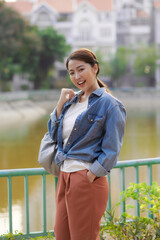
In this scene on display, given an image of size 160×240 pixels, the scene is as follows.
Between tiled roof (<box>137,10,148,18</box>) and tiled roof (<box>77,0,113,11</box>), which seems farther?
tiled roof (<box>137,10,148,18</box>)

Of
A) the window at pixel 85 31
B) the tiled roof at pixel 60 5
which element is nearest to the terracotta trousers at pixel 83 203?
the window at pixel 85 31

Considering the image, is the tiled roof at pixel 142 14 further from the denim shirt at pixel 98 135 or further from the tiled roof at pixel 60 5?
the denim shirt at pixel 98 135

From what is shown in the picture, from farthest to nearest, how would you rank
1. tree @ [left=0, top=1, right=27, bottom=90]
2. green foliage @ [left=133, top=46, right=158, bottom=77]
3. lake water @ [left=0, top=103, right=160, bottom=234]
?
green foliage @ [left=133, top=46, right=158, bottom=77] → tree @ [left=0, top=1, right=27, bottom=90] → lake water @ [left=0, top=103, right=160, bottom=234]

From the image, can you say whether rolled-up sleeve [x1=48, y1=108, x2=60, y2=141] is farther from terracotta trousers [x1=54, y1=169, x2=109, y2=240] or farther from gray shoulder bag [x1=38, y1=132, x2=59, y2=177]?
terracotta trousers [x1=54, y1=169, x2=109, y2=240]

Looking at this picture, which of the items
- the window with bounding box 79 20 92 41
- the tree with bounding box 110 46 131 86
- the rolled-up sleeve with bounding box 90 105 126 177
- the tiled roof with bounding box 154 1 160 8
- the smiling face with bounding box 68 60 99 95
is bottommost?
the rolled-up sleeve with bounding box 90 105 126 177

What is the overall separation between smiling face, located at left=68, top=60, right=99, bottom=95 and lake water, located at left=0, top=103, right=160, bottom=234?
5.27ft

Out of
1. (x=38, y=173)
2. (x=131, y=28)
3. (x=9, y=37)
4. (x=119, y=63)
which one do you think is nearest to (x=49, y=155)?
(x=38, y=173)

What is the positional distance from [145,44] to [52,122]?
32859 millimetres

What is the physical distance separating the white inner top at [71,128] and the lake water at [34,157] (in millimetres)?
1442

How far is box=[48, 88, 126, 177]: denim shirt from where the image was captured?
1452 millimetres

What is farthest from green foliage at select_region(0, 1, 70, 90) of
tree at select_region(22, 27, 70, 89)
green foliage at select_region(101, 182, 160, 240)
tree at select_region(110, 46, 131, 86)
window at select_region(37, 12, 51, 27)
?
green foliage at select_region(101, 182, 160, 240)

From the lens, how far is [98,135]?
1503 mm

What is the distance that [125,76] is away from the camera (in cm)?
3297

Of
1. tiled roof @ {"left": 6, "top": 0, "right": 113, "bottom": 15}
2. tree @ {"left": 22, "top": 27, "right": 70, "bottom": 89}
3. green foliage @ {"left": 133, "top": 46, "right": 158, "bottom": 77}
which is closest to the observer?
tree @ {"left": 22, "top": 27, "right": 70, "bottom": 89}
